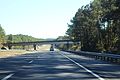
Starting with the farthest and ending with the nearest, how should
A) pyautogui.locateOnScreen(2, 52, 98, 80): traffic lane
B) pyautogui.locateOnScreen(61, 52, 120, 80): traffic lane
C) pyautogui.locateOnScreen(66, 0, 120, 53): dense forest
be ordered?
pyautogui.locateOnScreen(66, 0, 120, 53): dense forest < pyautogui.locateOnScreen(61, 52, 120, 80): traffic lane < pyautogui.locateOnScreen(2, 52, 98, 80): traffic lane

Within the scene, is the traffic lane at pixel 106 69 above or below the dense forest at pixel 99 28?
below

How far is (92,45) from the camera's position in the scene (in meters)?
98.4

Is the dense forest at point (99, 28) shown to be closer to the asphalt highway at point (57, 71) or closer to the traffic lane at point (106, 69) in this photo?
the traffic lane at point (106, 69)

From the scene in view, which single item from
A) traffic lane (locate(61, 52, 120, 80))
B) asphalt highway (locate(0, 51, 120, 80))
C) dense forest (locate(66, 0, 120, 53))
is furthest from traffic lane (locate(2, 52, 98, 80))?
dense forest (locate(66, 0, 120, 53))

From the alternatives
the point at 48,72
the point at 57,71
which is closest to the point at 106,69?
the point at 57,71

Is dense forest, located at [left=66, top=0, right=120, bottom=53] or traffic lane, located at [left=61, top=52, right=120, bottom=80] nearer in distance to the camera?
traffic lane, located at [left=61, top=52, right=120, bottom=80]

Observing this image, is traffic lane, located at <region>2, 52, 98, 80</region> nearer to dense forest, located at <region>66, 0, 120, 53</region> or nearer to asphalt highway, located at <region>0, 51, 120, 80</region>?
asphalt highway, located at <region>0, 51, 120, 80</region>

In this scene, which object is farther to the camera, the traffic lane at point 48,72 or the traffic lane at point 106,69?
the traffic lane at point 106,69

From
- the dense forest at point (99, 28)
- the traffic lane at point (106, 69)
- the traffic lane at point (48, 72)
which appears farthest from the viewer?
the dense forest at point (99, 28)

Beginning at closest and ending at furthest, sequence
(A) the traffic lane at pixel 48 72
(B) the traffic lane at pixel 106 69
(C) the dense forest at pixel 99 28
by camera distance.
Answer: (A) the traffic lane at pixel 48 72 < (B) the traffic lane at pixel 106 69 < (C) the dense forest at pixel 99 28

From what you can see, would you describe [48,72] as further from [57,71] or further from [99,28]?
[99,28]

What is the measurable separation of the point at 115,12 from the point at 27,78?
43821 millimetres

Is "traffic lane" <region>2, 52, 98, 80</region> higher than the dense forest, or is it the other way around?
the dense forest

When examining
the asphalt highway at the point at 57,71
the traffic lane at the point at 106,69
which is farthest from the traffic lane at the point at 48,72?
the traffic lane at the point at 106,69
